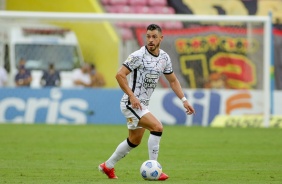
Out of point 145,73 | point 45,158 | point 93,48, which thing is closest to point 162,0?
point 93,48

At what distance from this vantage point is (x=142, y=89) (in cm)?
1188

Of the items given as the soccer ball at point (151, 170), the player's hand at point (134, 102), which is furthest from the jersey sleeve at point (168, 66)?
the soccer ball at point (151, 170)

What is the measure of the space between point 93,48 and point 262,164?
592 inches

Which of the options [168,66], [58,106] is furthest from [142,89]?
[58,106]

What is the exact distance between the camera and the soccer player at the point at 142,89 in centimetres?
1162

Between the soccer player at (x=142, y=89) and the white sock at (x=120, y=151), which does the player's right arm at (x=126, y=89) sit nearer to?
the soccer player at (x=142, y=89)

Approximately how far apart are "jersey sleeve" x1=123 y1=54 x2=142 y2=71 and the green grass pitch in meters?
1.54

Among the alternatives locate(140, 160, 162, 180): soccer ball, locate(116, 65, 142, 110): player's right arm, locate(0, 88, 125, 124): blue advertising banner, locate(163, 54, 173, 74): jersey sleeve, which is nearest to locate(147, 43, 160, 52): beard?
locate(163, 54, 173, 74): jersey sleeve

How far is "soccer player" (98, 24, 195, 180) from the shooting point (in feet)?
38.1

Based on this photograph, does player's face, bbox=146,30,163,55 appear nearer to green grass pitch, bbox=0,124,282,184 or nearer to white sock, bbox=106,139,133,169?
white sock, bbox=106,139,133,169

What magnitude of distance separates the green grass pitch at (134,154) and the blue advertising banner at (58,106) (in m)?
1.33

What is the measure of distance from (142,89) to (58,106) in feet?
44.3

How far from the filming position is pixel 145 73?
11.8 m

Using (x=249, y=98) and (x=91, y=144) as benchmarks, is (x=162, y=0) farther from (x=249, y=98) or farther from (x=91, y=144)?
(x=91, y=144)
